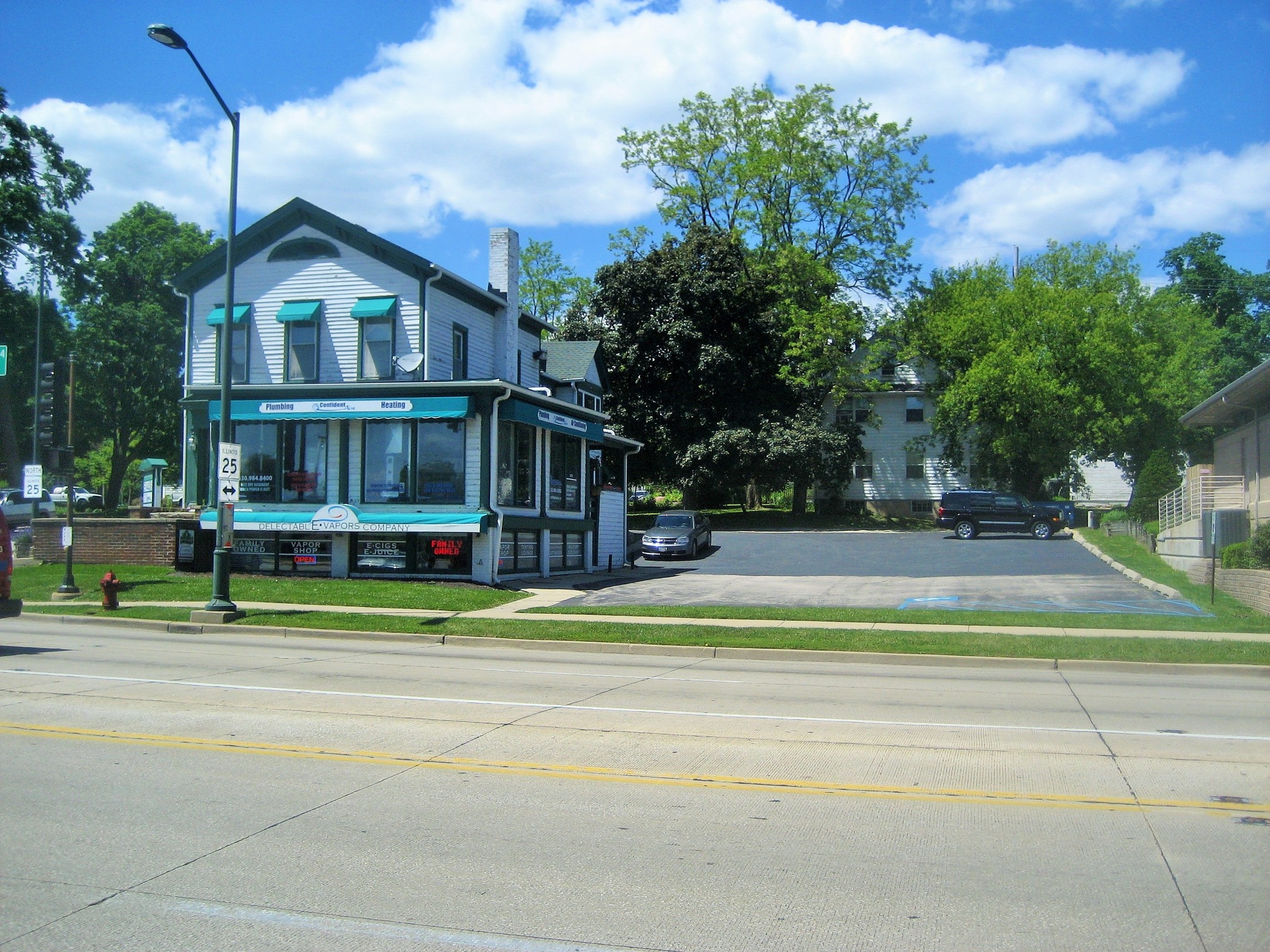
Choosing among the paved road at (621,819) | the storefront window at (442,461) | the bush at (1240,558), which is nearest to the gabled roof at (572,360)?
the storefront window at (442,461)

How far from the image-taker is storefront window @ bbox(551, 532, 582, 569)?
29781 millimetres

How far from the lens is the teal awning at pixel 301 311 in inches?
1093

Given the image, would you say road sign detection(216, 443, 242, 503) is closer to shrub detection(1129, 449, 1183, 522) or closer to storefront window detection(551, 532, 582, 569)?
storefront window detection(551, 532, 582, 569)

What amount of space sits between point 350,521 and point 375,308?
572 centimetres

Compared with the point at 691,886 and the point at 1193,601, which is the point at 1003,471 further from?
the point at 691,886

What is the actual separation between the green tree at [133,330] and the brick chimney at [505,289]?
32477 millimetres

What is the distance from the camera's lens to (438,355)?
89.1 feet

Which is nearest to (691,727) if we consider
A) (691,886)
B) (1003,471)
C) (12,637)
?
(691,886)

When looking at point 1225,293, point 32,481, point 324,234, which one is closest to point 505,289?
point 324,234

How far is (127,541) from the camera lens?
27.7m

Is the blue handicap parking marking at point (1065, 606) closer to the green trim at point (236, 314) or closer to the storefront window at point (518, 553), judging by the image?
the storefront window at point (518, 553)

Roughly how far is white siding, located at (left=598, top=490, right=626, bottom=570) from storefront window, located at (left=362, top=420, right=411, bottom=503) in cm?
844

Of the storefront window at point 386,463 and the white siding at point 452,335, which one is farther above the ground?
the white siding at point 452,335

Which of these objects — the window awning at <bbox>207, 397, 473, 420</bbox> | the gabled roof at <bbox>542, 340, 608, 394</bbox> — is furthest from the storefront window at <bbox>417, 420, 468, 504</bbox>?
Result: the gabled roof at <bbox>542, 340, 608, 394</bbox>
